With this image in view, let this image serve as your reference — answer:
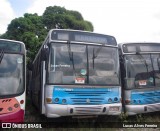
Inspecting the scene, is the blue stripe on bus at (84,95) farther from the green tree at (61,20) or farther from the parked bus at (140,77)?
the green tree at (61,20)

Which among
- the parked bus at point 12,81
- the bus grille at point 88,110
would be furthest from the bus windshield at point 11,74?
the bus grille at point 88,110

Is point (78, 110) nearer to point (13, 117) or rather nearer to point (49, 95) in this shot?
point (49, 95)

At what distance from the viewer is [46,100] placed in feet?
27.4

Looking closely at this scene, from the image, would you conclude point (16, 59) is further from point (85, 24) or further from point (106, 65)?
point (85, 24)

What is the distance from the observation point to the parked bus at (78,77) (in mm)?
8336

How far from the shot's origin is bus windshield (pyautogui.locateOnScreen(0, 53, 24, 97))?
8.05m

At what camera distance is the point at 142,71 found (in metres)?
10.2

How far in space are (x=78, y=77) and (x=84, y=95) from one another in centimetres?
57

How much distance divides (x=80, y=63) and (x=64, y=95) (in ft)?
3.68

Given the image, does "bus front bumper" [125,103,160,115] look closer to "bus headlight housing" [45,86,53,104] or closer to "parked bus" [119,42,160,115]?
"parked bus" [119,42,160,115]

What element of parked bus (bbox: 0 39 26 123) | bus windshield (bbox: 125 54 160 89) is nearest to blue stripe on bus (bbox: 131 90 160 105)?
bus windshield (bbox: 125 54 160 89)

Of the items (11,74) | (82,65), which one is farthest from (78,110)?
(11,74)

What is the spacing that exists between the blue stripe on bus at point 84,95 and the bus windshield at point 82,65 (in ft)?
0.73

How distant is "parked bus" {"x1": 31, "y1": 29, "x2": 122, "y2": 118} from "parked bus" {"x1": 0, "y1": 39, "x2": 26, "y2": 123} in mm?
709
